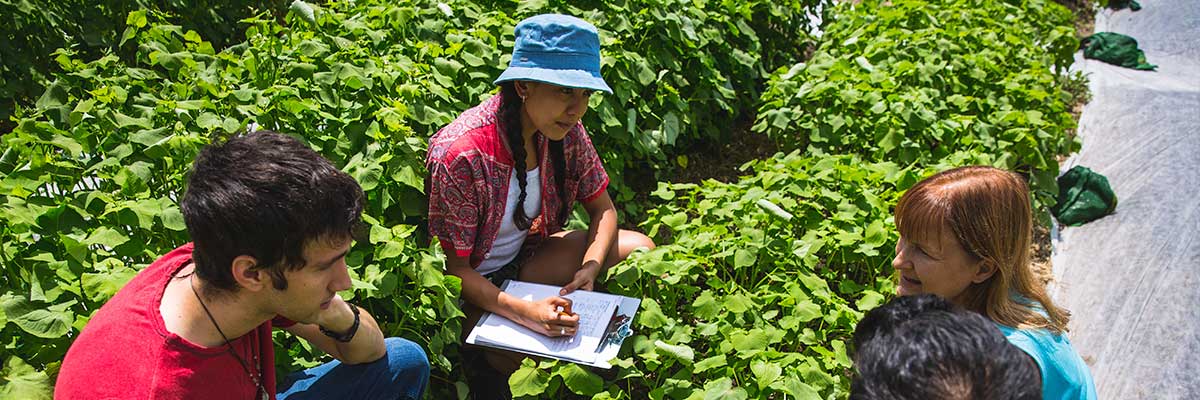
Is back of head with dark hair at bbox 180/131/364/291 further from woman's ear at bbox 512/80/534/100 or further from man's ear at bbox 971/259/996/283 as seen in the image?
man's ear at bbox 971/259/996/283

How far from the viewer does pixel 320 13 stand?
2965mm

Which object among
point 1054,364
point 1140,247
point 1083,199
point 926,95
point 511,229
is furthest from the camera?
point 1083,199

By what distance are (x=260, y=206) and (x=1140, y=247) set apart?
3578 millimetres

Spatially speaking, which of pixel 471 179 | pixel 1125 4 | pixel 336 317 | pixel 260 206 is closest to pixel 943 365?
pixel 260 206

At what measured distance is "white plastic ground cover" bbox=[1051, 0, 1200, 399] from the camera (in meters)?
3.00

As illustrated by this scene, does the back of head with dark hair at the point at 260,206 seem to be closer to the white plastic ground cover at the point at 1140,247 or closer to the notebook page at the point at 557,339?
the notebook page at the point at 557,339

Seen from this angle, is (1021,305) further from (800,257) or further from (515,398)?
(515,398)

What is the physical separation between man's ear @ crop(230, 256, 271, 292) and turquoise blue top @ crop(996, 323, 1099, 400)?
4.64 ft

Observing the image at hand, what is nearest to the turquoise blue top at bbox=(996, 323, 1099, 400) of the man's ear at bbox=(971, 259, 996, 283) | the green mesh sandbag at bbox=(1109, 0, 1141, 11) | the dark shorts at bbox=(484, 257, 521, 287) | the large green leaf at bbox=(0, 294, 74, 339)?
the man's ear at bbox=(971, 259, 996, 283)

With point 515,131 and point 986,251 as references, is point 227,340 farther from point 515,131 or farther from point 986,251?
point 986,251

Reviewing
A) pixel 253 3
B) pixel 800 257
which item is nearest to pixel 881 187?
pixel 800 257

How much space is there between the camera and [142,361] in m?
1.46

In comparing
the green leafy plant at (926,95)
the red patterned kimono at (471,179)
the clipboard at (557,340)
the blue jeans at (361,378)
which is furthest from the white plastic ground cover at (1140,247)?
the blue jeans at (361,378)

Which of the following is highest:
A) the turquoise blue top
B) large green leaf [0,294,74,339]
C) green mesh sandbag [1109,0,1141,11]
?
large green leaf [0,294,74,339]
